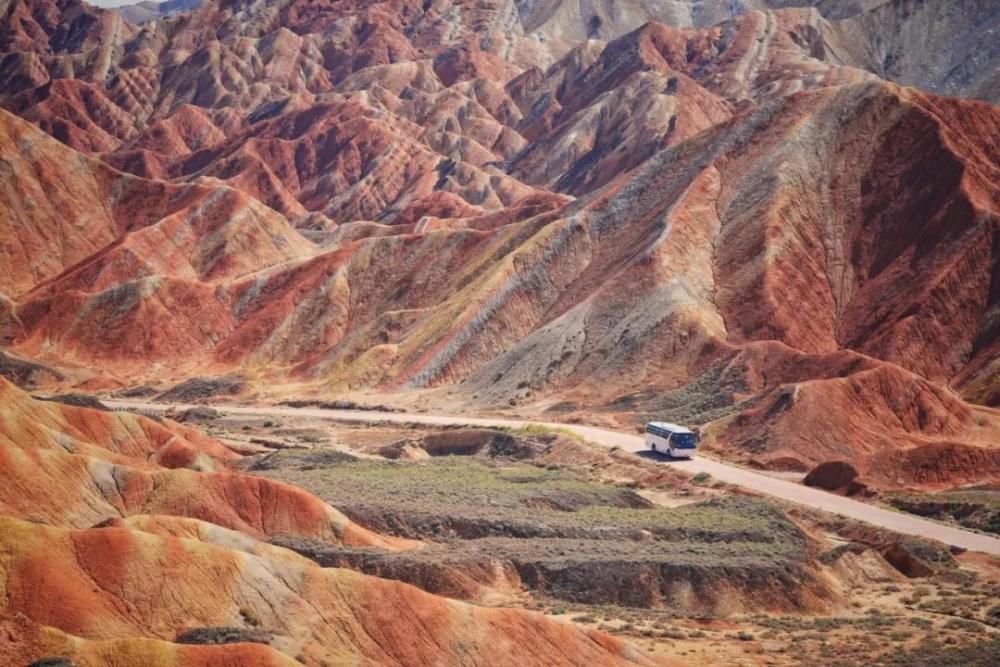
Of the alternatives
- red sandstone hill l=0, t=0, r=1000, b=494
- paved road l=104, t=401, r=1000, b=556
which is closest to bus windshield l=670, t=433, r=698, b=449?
paved road l=104, t=401, r=1000, b=556

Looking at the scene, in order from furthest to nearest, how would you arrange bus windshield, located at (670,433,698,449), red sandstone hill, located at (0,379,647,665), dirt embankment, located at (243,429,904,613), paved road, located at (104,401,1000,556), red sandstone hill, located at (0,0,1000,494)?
red sandstone hill, located at (0,0,1000,494)
bus windshield, located at (670,433,698,449)
paved road, located at (104,401,1000,556)
dirt embankment, located at (243,429,904,613)
red sandstone hill, located at (0,379,647,665)

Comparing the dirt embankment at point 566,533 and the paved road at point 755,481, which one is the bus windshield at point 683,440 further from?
the dirt embankment at point 566,533

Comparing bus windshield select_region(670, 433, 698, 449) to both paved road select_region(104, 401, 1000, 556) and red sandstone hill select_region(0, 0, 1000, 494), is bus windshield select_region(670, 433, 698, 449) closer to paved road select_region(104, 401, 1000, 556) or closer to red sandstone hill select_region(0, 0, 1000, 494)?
paved road select_region(104, 401, 1000, 556)

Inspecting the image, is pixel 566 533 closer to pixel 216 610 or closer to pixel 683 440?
pixel 683 440

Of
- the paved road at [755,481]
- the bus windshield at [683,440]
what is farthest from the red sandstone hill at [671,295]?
the paved road at [755,481]

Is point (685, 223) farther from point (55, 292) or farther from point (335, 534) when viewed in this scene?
point (55, 292)

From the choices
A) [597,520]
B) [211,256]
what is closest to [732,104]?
[211,256]
